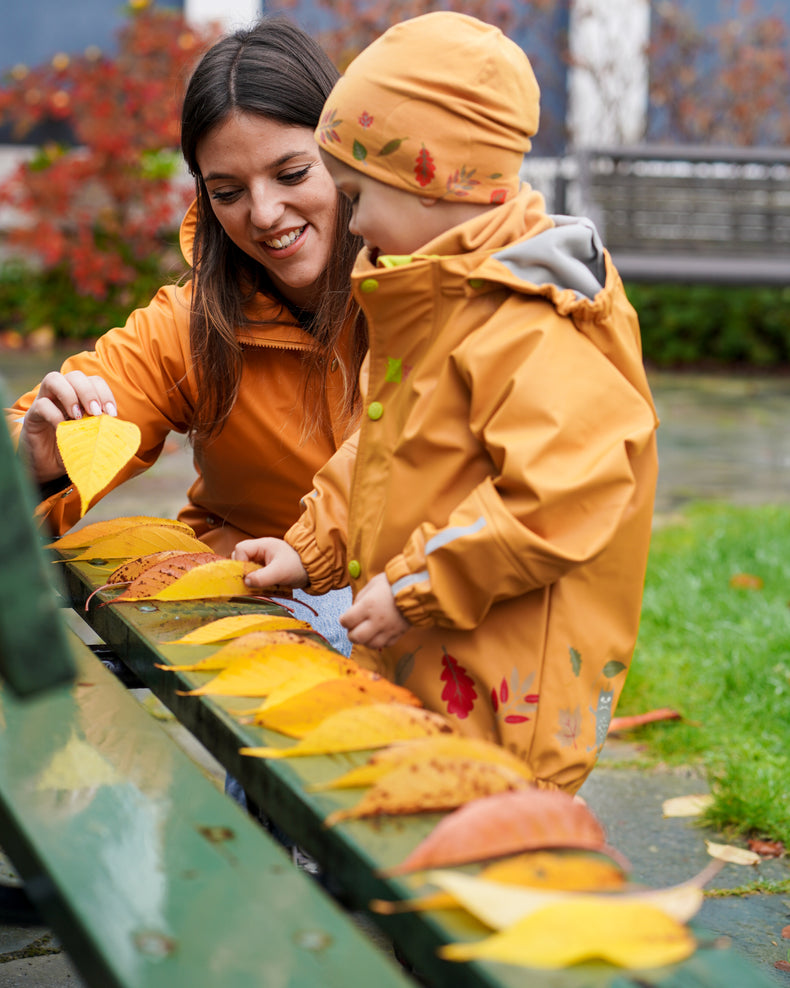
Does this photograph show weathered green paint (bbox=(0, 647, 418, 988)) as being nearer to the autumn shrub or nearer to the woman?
the woman

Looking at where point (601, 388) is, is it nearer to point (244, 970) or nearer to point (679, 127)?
point (244, 970)

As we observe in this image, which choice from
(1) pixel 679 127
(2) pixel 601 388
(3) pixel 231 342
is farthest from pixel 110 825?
(1) pixel 679 127

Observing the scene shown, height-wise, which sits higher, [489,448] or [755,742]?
[489,448]

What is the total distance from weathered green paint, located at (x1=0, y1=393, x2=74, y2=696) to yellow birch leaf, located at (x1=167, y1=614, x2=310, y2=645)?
0.63 m

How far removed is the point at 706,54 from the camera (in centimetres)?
966

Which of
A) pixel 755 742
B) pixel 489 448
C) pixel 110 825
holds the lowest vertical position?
pixel 755 742

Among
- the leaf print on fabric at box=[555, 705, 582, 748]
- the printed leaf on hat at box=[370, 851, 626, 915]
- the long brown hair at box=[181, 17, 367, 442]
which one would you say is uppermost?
the long brown hair at box=[181, 17, 367, 442]

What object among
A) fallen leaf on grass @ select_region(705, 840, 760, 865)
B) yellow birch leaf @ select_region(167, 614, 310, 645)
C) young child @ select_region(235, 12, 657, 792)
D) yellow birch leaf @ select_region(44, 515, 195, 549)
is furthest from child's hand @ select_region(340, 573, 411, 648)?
fallen leaf on grass @ select_region(705, 840, 760, 865)

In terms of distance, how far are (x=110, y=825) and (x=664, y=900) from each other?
1.42ft

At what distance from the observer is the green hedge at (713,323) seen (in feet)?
29.5

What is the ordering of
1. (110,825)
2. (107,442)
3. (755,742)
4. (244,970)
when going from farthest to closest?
(755,742)
(107,442)
(110,825)
(244,970)

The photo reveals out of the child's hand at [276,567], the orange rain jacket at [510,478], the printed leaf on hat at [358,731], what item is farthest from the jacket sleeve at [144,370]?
the printed leaf on hat at [358,731]

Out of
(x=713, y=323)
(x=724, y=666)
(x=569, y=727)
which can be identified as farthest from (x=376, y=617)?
(x=713, y=323)

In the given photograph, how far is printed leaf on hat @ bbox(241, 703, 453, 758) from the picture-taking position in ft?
3.63
